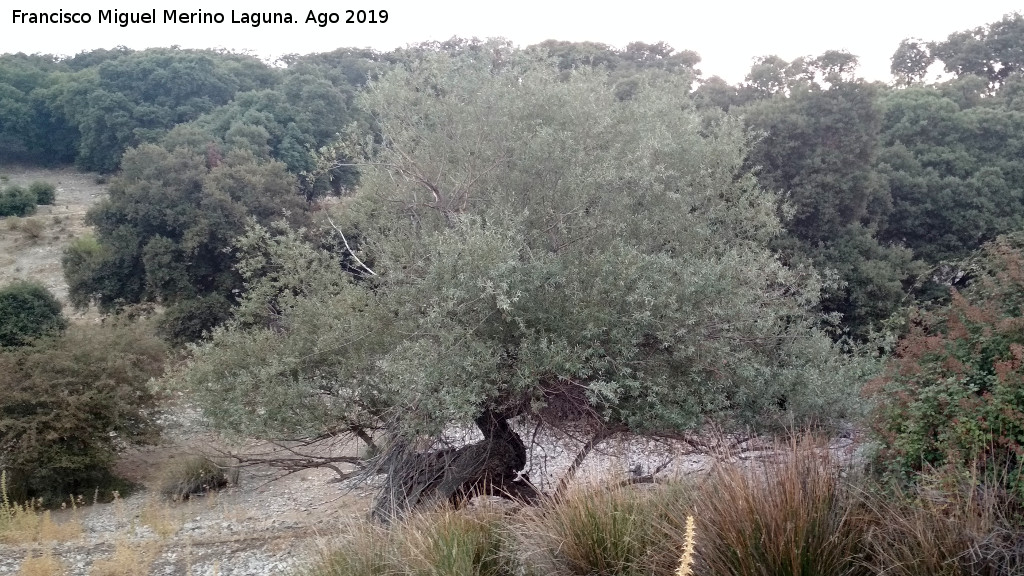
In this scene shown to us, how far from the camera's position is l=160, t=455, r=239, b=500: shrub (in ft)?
46.4

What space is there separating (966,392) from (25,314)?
21.6m

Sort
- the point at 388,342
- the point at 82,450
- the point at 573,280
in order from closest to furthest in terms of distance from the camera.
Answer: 1. the point at 573,280
2. the point at 388,342
3. the point at 82,450

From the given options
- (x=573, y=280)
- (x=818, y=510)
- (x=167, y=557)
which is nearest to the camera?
(x=818, y=510)

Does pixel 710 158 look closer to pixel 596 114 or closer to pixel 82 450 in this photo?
pixel 596 114

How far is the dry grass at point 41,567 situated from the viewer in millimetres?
8758

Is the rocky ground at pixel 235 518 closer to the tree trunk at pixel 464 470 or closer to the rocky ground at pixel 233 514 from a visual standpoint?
the rocky ground at pixel 233 514

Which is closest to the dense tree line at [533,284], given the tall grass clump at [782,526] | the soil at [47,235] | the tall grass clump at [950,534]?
the tall grass clump at [950,534]

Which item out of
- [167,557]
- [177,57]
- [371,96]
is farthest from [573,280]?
[177,57]

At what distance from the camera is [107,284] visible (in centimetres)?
2027

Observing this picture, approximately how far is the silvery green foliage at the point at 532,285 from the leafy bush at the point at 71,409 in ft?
25.1

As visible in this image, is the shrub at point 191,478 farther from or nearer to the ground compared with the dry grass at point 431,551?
nearer to the ground

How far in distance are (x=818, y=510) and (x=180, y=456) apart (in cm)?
1473

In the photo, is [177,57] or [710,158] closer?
[710,158]

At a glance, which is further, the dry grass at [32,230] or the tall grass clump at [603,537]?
the dry grass at [32,230]
